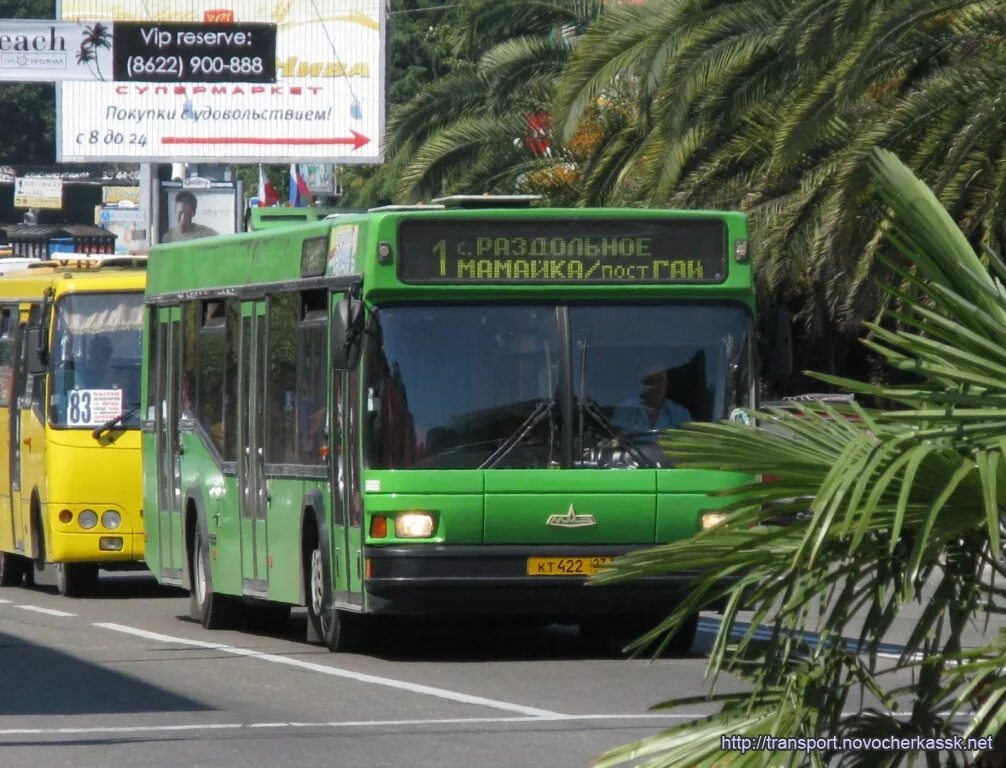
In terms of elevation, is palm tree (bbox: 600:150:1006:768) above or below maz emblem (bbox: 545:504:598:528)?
above

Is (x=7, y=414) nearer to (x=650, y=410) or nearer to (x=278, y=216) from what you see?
(x=278, y=216)

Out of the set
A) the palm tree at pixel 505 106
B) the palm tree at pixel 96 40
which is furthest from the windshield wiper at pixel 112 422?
the palm tree at pixel 96 40

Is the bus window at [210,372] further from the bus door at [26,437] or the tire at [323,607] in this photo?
the bus door at [26,437]

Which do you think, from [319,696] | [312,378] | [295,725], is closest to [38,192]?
[312,378]

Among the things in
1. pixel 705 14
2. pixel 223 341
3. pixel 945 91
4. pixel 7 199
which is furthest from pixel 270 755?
pixel 7 199

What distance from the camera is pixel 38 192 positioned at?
96.9m

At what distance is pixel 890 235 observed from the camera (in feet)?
16.5

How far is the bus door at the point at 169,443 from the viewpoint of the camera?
16.3 metres

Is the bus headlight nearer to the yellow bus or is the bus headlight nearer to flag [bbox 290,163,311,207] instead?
the yellow bus

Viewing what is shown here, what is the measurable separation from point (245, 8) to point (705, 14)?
2854 cm

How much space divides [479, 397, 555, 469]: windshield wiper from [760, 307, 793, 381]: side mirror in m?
1.30

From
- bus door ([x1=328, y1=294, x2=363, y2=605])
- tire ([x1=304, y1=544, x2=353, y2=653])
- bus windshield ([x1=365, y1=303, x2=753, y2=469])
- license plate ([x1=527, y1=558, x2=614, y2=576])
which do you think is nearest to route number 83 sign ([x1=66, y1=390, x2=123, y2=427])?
tire ([x1=304, y1=544, x2=353, y2=653])

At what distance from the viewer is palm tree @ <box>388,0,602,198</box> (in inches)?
1121

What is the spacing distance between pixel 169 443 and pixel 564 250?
4.94 metres
